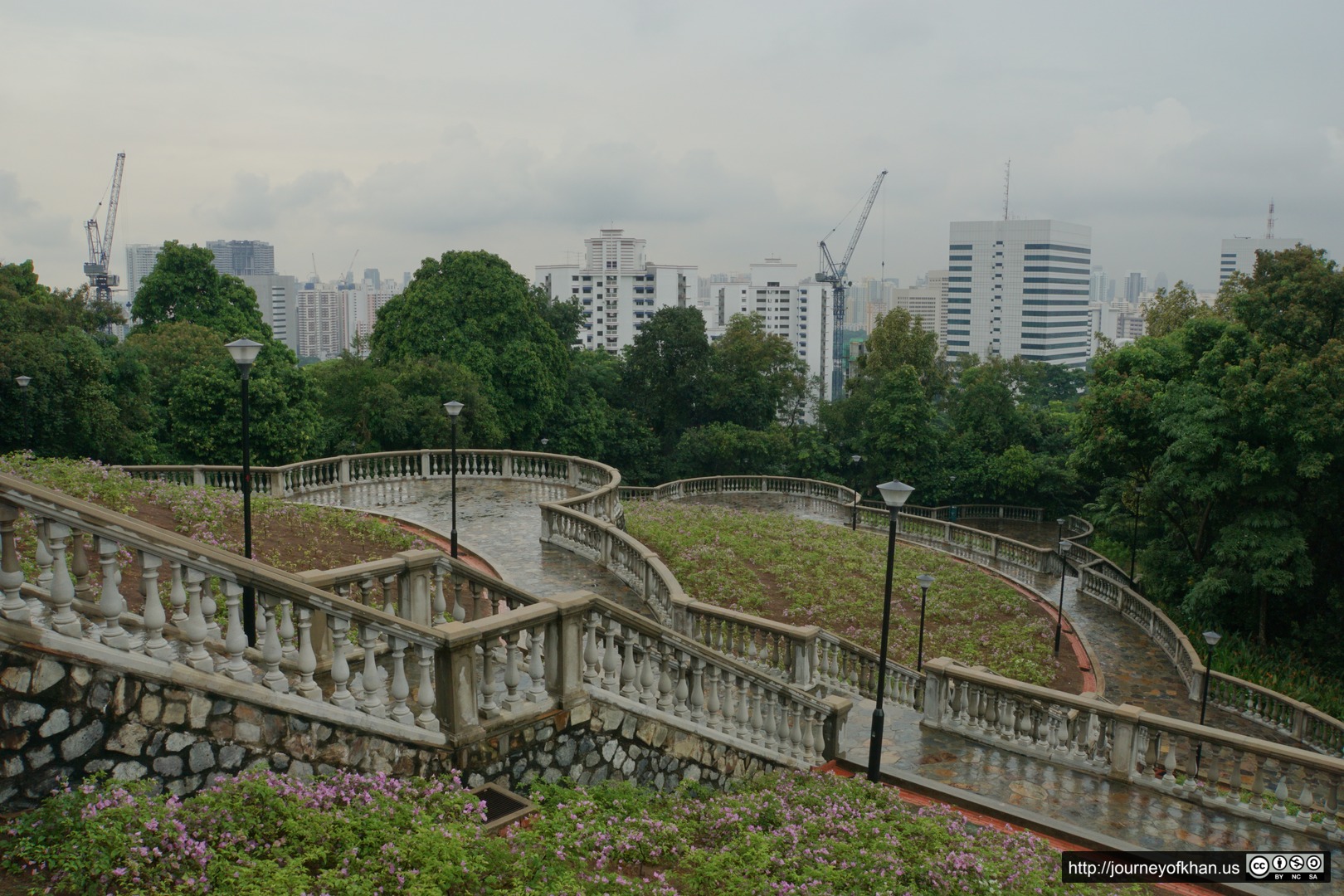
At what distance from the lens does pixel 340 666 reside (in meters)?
6.54

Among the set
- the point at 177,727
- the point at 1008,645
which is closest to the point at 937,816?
the point at 177,727

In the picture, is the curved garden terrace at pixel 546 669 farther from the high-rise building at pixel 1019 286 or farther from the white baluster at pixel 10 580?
the high-rise building at pixel 1019 286

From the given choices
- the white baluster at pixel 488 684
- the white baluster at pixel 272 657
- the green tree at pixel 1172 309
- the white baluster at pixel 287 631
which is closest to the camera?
the white baluster at pixel 272 657

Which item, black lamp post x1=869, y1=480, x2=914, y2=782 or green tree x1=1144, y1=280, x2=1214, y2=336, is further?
green tree x1=1144, y1=280, x2=1214, y2=336

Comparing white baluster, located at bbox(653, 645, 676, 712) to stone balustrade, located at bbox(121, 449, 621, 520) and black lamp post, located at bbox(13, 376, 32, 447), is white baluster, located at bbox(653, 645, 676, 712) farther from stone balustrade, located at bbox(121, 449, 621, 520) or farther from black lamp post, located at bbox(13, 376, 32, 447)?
black lamp post, located at bbox(13, 376, 32, 447)

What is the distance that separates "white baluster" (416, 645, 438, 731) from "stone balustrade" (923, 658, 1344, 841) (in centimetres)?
799

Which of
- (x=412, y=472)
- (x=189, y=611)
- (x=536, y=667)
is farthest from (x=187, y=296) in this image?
(x=189, y=611)

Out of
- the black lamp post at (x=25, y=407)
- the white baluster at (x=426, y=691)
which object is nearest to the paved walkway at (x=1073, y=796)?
the white baluster at (x=426, y=691)

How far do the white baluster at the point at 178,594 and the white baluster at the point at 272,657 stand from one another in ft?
1.72

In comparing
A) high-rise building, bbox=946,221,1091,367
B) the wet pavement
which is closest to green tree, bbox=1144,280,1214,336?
the wet pavement

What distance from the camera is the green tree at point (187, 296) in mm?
41688

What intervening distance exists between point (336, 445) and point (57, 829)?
34.6 meters

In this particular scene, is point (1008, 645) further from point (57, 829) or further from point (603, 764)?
point (57, 829)

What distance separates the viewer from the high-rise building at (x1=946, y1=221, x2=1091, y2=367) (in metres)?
180
